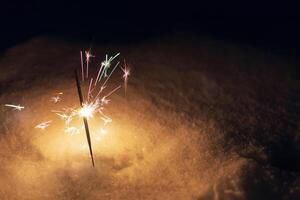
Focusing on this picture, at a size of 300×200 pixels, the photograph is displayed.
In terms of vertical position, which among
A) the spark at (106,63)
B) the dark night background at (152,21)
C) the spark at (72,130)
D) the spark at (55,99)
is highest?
the dark night background at (152,21)

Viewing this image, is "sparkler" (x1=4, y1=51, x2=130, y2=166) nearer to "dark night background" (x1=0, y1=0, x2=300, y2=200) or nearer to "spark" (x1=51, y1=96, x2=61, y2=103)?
"spark" (x1=51, y1=96, x2=61, y2=103)

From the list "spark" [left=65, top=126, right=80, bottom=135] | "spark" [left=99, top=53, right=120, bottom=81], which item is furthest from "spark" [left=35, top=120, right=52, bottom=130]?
"spark" [left=99, top=53, right=120, bottom=81]

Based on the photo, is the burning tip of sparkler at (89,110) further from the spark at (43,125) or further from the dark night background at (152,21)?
the dark night background at (152,21)

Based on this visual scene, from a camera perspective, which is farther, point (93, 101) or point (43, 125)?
point (93, 101)

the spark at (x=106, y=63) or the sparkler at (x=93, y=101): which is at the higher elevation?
the spark at (x=106, y=63)

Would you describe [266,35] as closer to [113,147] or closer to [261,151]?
[261,151]

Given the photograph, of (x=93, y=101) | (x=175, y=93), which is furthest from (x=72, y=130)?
(x=175, y=93)

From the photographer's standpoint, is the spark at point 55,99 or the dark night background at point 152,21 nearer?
the spark at point 55,99

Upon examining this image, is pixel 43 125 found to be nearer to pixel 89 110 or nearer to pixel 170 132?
pixel 89 110

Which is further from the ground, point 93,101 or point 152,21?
point 152,21

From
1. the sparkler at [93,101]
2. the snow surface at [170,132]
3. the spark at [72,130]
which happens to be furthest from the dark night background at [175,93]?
the spark at [72,130]
